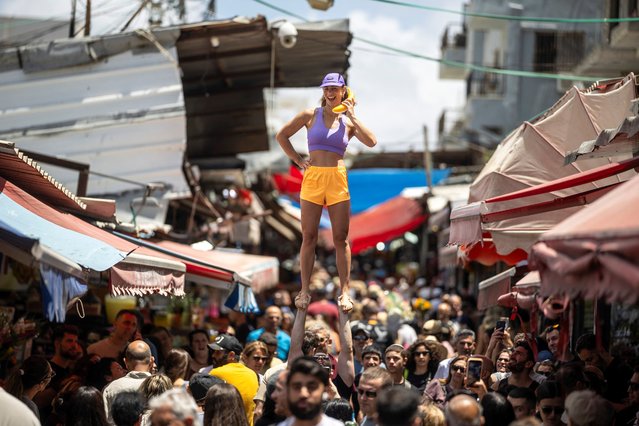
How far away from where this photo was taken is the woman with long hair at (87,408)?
7973mm

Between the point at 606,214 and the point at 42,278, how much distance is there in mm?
4084

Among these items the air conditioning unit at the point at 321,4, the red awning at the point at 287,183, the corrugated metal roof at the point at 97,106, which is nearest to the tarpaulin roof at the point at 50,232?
the air conditioning unit at the point at 321,4

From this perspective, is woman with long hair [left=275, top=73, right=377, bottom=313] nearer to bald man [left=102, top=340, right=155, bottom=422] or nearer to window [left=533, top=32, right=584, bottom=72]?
bald man [left=102, top=340, right=155, bottom=422]

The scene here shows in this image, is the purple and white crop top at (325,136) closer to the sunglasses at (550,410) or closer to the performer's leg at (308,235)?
the performer's leg at (308,235)

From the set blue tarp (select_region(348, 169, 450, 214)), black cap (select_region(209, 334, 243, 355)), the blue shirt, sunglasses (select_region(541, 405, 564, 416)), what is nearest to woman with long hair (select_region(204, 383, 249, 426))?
sunglasses (select_region(541, 405, 564, 416))

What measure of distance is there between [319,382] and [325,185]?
12.1 feet

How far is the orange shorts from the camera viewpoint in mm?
10055

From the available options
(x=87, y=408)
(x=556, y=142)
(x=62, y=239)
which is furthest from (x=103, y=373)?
(x=556, y=142)

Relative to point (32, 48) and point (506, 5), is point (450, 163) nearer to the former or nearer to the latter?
point (506, 5)

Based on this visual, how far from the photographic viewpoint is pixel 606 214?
6.55 metres

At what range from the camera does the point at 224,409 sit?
300 inches

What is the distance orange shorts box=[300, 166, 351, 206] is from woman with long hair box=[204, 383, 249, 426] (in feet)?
9.48

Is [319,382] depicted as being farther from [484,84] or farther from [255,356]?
[484,84]

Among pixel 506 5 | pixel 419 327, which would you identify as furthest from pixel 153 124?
pixel 506 5
